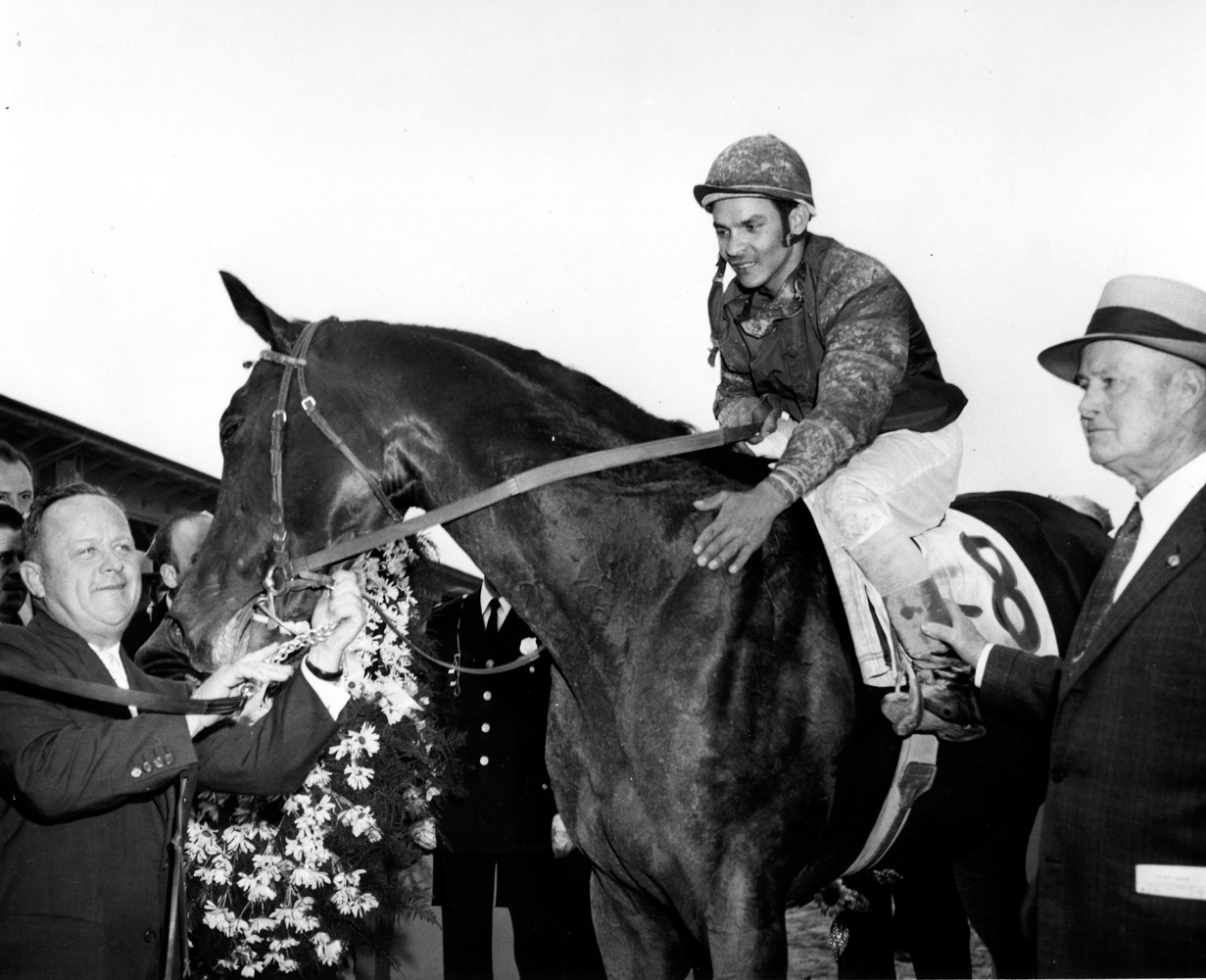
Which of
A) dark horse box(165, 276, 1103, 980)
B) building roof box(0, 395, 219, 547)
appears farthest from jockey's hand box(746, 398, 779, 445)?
building roof box(0, 395, 219, 547)

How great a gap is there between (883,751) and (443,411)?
186cm

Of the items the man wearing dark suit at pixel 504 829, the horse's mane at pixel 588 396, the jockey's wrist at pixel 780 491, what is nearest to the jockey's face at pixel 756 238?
the horse's mane at pixel 588 396

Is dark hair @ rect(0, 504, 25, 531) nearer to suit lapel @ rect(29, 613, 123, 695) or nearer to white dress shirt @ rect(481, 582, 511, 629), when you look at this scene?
suit lapel @ rect(29, 613, 123, 695)

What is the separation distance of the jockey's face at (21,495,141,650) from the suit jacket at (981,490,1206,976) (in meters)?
2.72

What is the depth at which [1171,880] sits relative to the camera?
2.54 metres

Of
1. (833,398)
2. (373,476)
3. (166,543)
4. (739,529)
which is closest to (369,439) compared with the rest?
(373,476)

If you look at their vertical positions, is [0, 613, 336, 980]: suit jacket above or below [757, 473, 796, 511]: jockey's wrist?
below

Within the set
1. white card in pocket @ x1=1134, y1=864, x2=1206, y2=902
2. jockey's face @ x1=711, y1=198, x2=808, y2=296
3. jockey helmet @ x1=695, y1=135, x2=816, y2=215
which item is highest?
jockey helmet @ x1=695, y1=135, x2=816, y2=215

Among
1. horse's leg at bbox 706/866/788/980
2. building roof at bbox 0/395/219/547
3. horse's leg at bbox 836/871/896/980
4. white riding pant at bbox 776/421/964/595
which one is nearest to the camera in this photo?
horse's leg at bbox 706/866/788/980

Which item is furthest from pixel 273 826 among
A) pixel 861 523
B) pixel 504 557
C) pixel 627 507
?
pixel 861 523

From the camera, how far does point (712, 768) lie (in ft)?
10.6

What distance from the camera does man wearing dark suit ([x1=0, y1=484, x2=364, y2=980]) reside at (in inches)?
116

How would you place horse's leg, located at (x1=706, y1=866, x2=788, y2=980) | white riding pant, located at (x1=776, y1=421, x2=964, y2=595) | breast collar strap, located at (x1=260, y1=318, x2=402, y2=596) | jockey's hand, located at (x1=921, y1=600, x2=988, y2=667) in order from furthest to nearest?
breast collar strap, located at (x1=260, y1=318, x2=402, y2=596)
white riding pant, located at (x1=776, y1=421, x2=964, y2=595)
jockey's hand, located at (x1=921, y1=600, x2=988, y2=667)
horse's leg, located at (x1=706, y1=866, x2=788, y2=980)

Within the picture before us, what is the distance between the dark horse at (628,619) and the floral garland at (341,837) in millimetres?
1138
